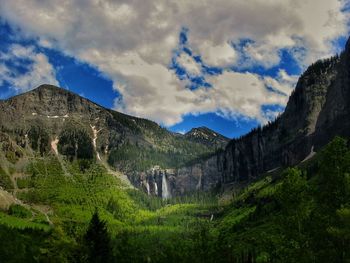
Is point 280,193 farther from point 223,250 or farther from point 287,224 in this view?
point 223,250

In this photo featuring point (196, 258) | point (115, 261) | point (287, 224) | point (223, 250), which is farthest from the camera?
point (115, 261)

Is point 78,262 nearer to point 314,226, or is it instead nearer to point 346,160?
point 314,226

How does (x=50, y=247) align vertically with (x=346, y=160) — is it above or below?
below

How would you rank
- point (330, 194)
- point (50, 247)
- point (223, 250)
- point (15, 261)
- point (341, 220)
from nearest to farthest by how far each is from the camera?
point (341, 220), point (330, 194), point (50, 247), point (223, 250), point (15, 261)

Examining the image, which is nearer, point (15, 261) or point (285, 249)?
point (285, 249)

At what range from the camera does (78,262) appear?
7200cm

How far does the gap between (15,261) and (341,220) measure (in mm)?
89518

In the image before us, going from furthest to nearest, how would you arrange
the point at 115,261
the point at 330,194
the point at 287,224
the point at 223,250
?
1. the point at 115,261
2. the point at 223,250
3. the point at 287,224
4. the point at 330,194

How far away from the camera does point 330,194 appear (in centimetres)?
5025

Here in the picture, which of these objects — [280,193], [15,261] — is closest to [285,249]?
[280,193]

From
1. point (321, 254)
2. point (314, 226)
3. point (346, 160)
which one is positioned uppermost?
point (346, 160)

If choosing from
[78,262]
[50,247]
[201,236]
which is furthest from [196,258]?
[50,247]

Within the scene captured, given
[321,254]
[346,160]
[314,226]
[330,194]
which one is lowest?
[321,254]

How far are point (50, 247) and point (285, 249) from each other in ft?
118
